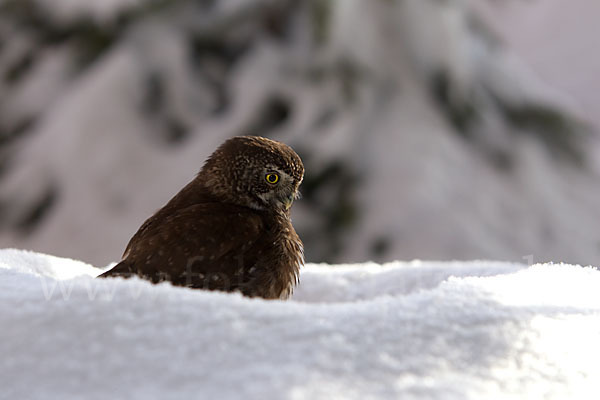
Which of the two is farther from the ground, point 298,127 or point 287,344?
point 298,127

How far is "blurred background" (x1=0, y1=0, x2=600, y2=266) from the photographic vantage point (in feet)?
6.15

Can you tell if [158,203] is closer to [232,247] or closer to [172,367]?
[232,247]

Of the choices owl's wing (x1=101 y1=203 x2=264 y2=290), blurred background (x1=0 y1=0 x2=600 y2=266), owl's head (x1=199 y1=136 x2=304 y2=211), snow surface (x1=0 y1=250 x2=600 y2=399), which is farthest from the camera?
blurred background (x1=0 y1=0 x2=600 y2=266)

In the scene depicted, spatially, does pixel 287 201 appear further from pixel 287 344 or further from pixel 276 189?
pixel 287 344

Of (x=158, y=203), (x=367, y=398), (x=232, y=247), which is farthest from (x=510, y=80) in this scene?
(x=367, y=398)

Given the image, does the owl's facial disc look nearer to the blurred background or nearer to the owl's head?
the owl's head

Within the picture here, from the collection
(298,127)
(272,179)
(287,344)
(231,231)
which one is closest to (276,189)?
(272,179)

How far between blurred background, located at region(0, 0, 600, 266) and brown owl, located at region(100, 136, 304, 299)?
1032 millimetres

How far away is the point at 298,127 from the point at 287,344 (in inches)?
61.2

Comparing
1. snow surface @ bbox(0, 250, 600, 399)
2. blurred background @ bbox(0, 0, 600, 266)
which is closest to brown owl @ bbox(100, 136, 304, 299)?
snow surface @ bbox(0, 250, 600, 399)

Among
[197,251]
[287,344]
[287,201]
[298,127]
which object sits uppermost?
[298,127]

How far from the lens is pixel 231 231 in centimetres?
71

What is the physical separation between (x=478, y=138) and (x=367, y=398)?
1867mm

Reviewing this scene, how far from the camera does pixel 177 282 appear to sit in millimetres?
666
